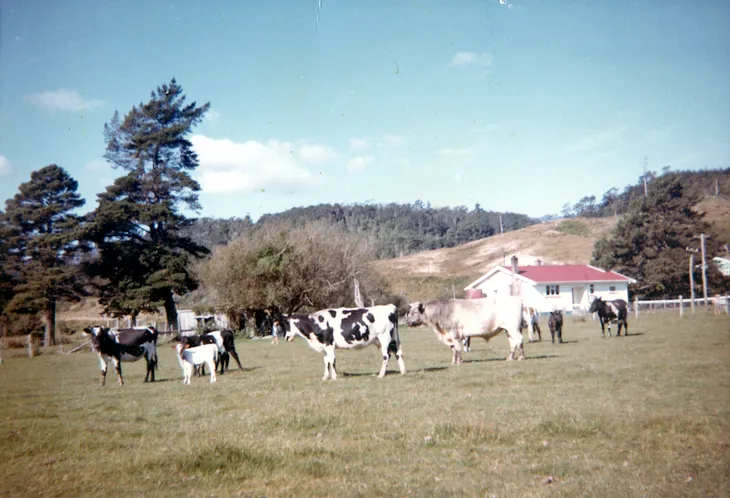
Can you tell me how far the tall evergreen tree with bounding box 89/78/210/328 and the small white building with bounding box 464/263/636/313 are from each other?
113 feet

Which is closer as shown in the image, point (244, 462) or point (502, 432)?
point (244, 462)

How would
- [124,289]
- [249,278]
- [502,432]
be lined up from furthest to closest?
[124,289] → [249,278] → [502,432]

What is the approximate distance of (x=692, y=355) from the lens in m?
17.2

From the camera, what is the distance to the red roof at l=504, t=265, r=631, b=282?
210 feet

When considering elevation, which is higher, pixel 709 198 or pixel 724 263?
Answer: pixel 709 198

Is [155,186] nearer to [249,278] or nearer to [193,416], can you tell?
[249,278]

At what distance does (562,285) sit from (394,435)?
199 feet

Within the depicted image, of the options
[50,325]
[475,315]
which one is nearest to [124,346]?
[475,315]

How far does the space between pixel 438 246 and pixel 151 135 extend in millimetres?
112089

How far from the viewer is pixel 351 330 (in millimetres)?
15992

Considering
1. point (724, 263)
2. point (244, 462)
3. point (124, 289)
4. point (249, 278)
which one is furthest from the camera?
point (724, 263)

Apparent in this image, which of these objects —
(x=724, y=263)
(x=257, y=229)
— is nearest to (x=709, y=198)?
(x=724, y=263)

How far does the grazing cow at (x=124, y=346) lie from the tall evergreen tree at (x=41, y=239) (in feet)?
59.1

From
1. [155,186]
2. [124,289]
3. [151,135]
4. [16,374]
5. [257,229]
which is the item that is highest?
[151,135]
